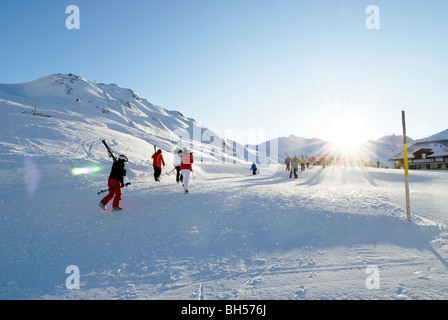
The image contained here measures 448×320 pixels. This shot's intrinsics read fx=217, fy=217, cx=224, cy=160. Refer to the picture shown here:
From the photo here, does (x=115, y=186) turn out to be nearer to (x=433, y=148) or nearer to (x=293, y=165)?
(x=293, y=165)

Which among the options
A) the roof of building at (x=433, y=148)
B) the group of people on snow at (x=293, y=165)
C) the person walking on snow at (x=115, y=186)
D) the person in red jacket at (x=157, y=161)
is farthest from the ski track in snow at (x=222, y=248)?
the roof of building at (x=433, y=148)

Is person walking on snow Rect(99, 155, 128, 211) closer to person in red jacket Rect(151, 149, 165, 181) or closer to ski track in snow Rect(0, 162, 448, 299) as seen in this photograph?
ski track in snow Rect(0, 162, 448, 299)

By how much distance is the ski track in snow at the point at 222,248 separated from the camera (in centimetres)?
356

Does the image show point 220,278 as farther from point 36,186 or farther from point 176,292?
point 36,186

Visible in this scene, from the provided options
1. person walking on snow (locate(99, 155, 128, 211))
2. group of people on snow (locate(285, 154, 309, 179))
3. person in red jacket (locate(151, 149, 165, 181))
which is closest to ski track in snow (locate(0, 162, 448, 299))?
person walking on snow (locate(99, 155, 128, 211))

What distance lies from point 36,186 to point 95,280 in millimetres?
9313

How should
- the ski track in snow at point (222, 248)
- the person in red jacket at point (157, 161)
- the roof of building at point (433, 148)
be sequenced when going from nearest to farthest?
the ski track in snow at point (222, 248) < the person in red jacket at point (157, 161) < the roof of building at point (433, 148)

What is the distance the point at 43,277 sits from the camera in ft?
13.0

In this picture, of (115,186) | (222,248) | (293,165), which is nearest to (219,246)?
(222,248)

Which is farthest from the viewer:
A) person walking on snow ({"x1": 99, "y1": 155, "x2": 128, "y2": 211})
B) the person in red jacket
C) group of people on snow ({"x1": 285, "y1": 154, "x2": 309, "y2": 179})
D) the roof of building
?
the roof of building

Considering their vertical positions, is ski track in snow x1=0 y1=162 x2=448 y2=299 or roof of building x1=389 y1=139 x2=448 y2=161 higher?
roof of building x1=389 y1=139 x2=448 y2=161

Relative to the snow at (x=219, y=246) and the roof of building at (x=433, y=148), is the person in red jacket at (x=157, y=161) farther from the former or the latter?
the roof of building at (x=433, y=148)

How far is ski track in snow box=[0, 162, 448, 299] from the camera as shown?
3.56 metres
